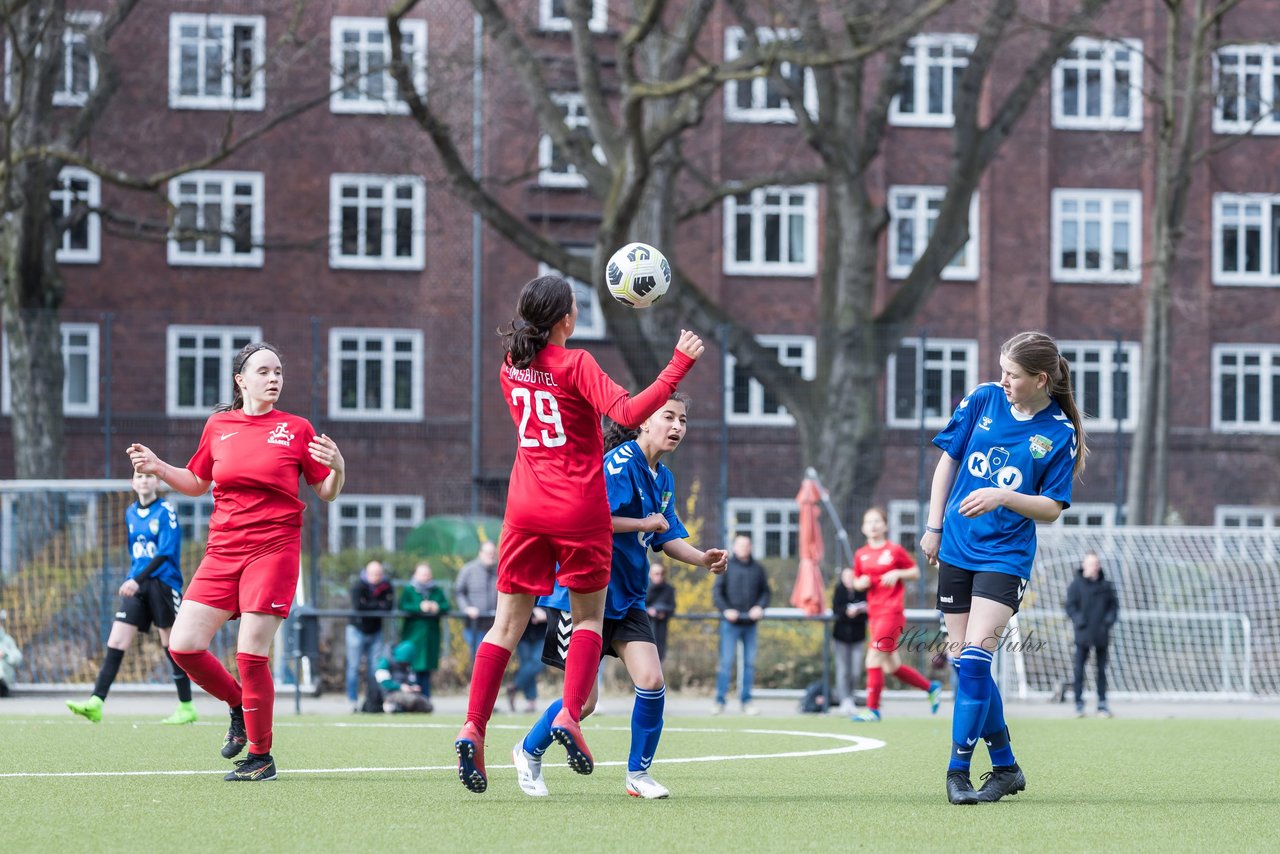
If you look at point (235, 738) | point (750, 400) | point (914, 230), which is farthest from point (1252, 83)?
point (235, 738)

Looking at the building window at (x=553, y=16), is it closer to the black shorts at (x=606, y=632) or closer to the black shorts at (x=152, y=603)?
the black shorts at (x=152, y=603)


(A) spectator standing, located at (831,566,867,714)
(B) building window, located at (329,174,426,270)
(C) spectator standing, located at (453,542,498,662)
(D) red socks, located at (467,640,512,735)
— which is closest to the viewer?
(D) red socks, located at (467,640,512,735)

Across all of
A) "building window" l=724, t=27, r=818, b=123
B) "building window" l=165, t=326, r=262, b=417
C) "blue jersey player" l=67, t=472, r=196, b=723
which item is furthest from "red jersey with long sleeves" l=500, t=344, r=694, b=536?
"building window" l=724, t=27, r=818, b=123

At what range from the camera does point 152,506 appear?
13594 mm

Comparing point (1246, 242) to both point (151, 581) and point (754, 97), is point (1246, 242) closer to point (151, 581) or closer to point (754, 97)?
point (754, 97)

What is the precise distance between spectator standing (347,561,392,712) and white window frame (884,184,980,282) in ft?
75.7

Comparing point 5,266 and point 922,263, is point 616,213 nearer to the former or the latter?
point 922,263

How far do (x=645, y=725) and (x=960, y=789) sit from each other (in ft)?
4.26

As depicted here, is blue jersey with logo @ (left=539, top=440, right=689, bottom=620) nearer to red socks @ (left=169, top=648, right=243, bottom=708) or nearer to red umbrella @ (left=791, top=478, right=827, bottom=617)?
red socks @ (left=169, top=648, right=243, bottom=708)

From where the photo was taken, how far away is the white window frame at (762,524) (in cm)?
2203

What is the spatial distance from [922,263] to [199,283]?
56.3 feet

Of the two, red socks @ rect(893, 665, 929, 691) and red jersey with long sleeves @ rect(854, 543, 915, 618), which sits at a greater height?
red jersey with long sleeves @ rect(854, 543, 915, 618)

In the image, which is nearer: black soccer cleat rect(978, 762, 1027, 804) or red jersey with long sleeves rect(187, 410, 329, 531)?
black soccer cleat rect(978, 762, 1027, 804)

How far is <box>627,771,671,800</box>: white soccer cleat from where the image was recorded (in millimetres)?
7305
